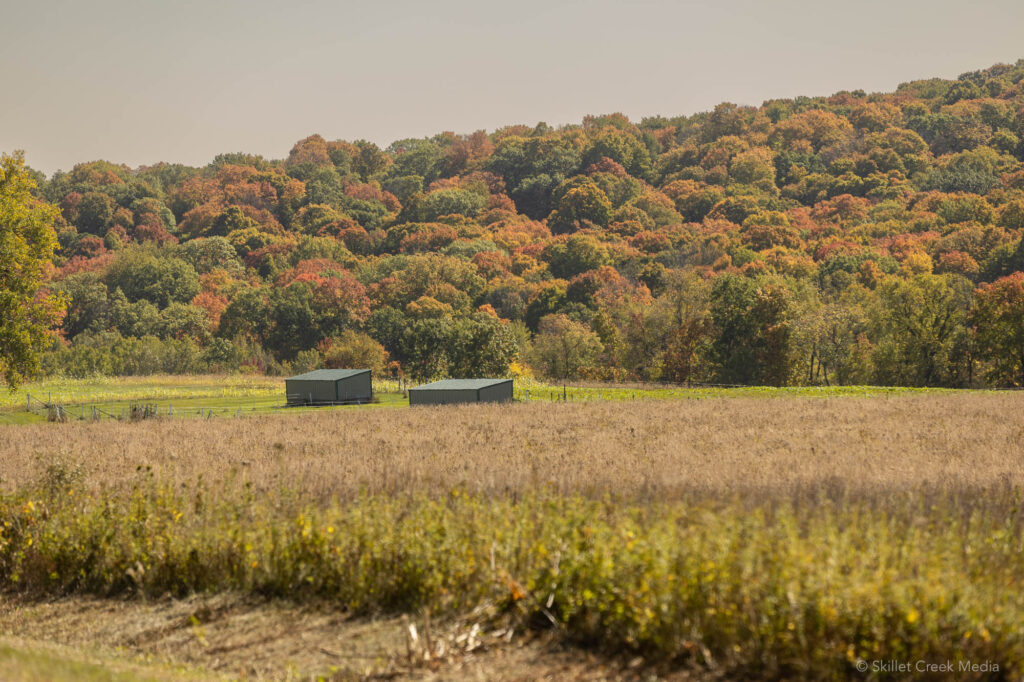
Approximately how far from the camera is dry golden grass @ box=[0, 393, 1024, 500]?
17.5m

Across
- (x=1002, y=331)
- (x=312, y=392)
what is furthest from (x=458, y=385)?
(x=1002, y=331)

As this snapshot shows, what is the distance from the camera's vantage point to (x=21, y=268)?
40125mm

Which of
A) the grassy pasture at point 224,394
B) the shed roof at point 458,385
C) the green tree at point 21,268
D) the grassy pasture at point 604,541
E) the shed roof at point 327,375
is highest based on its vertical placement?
the green tree at point 21,268

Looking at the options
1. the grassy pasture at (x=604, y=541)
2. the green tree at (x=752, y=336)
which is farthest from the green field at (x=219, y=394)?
the grassy pasture at (x=604, y=541)

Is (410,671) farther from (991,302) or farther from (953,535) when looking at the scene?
(991,302)

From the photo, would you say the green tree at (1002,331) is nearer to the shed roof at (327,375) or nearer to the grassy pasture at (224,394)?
the grassy pasture at (224,394)

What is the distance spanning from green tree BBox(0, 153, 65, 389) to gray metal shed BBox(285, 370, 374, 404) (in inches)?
667

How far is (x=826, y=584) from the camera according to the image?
8.79m

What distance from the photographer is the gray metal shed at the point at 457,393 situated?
162ft

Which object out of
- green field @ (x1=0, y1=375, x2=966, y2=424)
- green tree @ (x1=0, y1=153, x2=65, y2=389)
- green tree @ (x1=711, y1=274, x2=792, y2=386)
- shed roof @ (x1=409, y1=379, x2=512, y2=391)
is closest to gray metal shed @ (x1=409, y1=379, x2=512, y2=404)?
shed roof @ (x1=409, y1=379, x2=512, y2=391)

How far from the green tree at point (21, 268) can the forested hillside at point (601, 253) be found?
172 cm

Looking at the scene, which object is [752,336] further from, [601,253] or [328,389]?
[601,253]

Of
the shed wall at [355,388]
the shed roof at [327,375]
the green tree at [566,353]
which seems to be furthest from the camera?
the green tree at [566,353]

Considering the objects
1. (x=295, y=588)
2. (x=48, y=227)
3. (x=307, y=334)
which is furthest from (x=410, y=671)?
(x=307, y=334)
